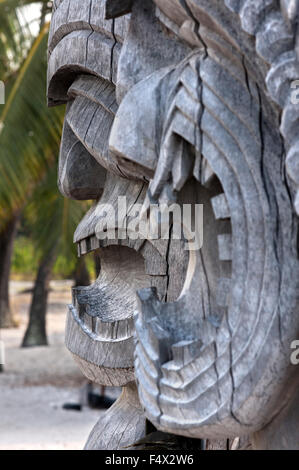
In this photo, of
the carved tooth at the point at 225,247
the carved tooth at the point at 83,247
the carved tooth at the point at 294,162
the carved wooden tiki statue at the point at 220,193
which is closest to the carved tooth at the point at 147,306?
the carved wooden tiki statue at the point at 220,193

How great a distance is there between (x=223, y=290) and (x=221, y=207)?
0.34 feet

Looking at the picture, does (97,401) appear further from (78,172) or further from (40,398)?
(78,172)

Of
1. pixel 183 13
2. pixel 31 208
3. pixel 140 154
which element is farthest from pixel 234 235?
pixel 31 208

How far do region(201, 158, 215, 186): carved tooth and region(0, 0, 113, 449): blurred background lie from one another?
3076 mm

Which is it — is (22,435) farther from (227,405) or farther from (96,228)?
(227,405)

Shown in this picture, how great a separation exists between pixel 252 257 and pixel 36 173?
164 inches

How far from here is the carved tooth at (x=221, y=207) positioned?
2.72ft

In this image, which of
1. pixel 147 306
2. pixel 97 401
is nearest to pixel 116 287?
pixel 147 306

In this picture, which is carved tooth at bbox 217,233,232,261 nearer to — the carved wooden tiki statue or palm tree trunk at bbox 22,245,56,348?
the carved wooden tiki statue

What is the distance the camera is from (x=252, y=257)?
2.64ft

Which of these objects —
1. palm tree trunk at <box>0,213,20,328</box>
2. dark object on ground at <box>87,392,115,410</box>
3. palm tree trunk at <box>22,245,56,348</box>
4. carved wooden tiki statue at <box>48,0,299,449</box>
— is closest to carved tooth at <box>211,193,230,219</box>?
carved wooden tiki statue at <box>48,0,299,449</box>

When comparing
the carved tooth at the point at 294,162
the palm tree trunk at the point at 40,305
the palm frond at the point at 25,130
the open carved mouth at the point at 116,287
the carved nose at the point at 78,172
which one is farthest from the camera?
the palm tree trunk at the point at 40,305

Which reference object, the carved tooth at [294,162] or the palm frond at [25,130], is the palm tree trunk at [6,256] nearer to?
the palm frond at [25,130]

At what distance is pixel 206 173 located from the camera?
2.77 feet
